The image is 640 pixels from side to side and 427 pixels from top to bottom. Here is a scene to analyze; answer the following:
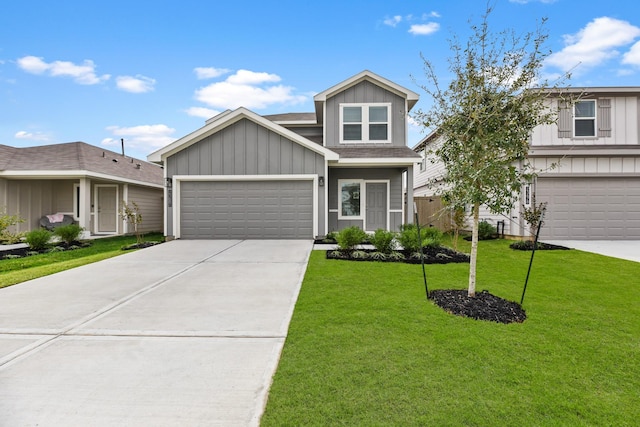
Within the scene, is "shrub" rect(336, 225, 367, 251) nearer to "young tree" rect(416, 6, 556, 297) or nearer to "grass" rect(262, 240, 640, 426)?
"grass" rect(262, 240, 640, 426)

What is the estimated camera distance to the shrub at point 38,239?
33.1 ft

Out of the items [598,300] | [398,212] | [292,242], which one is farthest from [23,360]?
[398,212]

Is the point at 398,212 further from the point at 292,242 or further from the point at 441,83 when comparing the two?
the point at 441,83

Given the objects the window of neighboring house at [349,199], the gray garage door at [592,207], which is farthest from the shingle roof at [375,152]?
the gray garage door at [592,207]

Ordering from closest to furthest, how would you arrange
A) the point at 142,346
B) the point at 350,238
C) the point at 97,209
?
the point at 142,346 → the point at 350,238 → the point at 97,209

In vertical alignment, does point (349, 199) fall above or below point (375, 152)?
below

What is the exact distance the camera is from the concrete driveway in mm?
2287

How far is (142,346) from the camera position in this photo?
3.28 meters

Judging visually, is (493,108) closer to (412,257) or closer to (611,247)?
(412,257)

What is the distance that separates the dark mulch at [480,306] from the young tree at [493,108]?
1.24 metres

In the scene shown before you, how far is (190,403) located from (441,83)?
4.82 metres

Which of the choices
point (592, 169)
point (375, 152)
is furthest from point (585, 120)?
point (375, 152)

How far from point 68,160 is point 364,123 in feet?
41.6

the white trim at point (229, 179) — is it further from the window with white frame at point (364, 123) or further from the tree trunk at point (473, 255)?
the tree trunk at point (473, 255)
